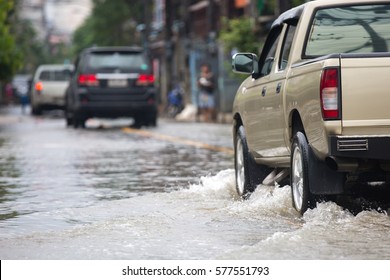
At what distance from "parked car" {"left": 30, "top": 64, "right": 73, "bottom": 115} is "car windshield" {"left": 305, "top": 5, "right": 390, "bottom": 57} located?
112 feet

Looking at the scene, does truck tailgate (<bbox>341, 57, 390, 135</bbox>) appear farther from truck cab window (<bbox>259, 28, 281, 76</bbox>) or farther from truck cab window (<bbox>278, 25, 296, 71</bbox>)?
truck cab window (<bbox>259, 28, 281, 76</bbox>)

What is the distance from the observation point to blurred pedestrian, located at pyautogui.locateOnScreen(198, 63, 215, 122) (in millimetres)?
37000

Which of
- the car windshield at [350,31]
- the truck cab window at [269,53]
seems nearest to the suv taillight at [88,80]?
the truck cab window at [269,53]

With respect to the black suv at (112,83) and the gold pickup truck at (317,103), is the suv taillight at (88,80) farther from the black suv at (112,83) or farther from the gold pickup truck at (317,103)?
the gold pickup truck at (317,103)

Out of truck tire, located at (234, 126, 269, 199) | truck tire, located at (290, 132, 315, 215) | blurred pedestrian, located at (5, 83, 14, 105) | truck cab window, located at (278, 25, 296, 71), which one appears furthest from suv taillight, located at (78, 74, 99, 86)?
blurred pedestrian, located at (5, 83, 14, 105)

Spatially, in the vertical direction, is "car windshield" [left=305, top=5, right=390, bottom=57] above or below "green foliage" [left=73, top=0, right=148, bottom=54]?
above

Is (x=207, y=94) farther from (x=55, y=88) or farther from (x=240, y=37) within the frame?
(x=55, y=88)

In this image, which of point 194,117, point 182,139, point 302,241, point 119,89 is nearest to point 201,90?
point 194,117

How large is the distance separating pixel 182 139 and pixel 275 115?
13257 mm

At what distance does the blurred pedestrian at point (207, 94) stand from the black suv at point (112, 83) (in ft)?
25.3

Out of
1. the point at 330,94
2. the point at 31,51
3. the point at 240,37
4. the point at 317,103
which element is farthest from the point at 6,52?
the point at 31,51

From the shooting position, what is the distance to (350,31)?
10141 millimetres
